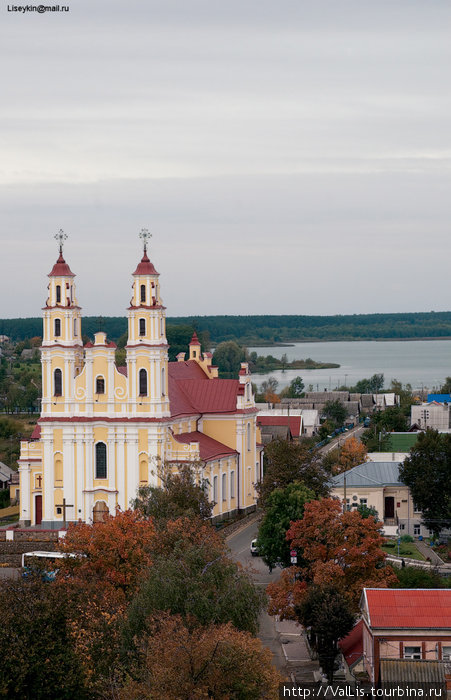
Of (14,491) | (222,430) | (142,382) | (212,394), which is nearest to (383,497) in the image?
(222,430)

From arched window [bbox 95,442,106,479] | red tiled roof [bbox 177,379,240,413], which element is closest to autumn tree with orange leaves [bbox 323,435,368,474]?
red tiled roof [bbox 177,379,240,413]

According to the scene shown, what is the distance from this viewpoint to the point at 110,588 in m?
38.9

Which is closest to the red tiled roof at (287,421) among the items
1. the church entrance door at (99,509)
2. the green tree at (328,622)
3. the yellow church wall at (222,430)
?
the yellow church wall at (222,430)

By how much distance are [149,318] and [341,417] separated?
5461 centimetres

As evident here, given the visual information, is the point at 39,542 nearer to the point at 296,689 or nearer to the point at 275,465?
the point at 275,465

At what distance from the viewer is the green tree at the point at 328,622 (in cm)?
3628

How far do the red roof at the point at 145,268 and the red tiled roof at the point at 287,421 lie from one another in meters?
32.5

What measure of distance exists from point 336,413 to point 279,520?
6429 cm

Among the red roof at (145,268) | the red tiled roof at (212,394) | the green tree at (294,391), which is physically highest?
the red roof at (145,268)

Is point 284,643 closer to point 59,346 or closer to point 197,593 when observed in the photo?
point 197,593

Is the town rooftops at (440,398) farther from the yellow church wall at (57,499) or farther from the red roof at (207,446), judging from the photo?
the yellow church wall at (57,499)

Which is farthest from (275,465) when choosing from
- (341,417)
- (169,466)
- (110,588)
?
(341,417)

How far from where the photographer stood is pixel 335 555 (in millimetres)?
40875

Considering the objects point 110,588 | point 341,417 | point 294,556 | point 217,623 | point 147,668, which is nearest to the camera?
point 147,668
